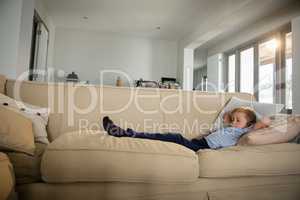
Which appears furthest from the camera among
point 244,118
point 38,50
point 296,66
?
point 38,50

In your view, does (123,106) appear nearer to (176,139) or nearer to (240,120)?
(176,139)

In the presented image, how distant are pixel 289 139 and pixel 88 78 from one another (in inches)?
203

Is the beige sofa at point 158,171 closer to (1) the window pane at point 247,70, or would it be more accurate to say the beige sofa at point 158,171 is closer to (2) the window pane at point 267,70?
(2) the window pane at point 267,70

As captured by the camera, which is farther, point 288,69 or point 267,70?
point 267,70

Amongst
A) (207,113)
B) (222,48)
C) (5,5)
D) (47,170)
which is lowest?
(47,170)

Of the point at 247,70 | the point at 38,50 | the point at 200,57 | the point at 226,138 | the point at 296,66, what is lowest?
the point at 226,138

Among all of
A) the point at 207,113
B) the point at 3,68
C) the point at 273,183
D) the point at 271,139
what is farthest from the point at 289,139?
the point at 3,68

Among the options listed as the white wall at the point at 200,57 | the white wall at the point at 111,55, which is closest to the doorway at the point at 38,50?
the white wall at the point at 111,55

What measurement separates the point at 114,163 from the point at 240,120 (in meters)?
0.97

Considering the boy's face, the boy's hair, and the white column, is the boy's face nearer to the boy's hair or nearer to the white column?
the boy's hair

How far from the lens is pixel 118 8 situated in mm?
4348

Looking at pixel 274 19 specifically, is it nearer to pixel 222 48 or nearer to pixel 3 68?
pixel 222 48

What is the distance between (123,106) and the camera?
5.88 ft

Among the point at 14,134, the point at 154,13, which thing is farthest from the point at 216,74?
the point at 14,134
